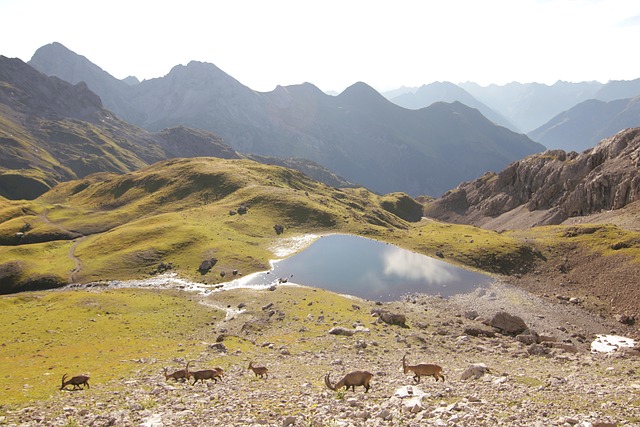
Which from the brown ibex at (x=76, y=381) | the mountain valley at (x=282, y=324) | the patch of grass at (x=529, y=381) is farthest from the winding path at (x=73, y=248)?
the patch of grass at (x=529, y=381)

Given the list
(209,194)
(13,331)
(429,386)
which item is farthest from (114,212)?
(429,386)

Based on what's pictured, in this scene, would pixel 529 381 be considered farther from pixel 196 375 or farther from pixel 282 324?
pixel 282 324

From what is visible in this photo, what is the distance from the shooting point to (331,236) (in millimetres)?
125688

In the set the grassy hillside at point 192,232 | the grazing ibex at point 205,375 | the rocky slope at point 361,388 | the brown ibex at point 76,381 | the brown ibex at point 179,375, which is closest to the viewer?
the rocky slope at point 361,388

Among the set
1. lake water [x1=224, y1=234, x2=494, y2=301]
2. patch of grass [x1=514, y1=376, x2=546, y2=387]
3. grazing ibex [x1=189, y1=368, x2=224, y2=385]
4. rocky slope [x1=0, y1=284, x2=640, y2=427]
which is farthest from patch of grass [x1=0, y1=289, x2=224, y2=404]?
patch of grass [x1=514, y1=376, x2=546, y2=387]

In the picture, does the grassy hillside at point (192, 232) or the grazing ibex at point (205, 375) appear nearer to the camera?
the grazing ibex at point (205, 375)

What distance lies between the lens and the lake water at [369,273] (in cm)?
8769

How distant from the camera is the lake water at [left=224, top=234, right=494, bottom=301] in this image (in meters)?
87.7

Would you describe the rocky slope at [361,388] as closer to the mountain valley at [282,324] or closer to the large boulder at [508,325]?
the mountain valley at [282,324]

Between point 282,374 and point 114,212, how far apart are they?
145m

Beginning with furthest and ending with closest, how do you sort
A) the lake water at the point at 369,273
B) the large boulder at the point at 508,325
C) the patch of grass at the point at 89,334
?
the lake water at the point at 369,273 → the large boulder at the point at 508,325 → the patch of grass at the point at 89,334

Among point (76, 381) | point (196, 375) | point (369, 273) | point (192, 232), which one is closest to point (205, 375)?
point (196, 375)

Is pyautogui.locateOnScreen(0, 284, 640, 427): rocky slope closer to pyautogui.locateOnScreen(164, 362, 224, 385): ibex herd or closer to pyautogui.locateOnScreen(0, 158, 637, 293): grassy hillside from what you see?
pyautogui.locateOnScreen(164, 362, 224, 385): ibex herd

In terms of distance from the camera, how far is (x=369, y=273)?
320ft
